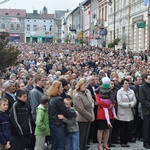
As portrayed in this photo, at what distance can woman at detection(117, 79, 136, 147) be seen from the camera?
396 inches

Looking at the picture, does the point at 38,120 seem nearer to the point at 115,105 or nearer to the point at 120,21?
the point at 115,105

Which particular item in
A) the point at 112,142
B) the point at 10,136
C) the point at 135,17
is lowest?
the point at 112,142

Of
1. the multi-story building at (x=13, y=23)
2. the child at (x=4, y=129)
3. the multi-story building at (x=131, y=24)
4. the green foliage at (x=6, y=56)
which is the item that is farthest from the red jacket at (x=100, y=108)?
the multi-story building at (x=13, y=23)

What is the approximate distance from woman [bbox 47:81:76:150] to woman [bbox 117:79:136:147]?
243cm

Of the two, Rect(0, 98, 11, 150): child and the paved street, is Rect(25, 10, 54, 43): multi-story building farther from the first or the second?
Rect(0, 98, 11, 150): child

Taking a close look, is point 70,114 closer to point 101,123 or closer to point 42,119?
point 42,119

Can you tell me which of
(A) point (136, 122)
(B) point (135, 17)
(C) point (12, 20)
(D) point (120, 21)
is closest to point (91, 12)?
(D) point (120, 21)

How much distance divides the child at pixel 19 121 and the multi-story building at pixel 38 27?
127 metres

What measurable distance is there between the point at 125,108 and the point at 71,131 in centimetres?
240

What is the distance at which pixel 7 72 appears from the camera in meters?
17.7

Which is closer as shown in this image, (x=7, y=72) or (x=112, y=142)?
(x=112, y=142)

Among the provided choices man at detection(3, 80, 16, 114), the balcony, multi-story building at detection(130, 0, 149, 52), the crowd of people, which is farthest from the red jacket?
the balcony

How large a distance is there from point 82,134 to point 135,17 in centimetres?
3280

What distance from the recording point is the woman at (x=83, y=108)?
867 centimetres
